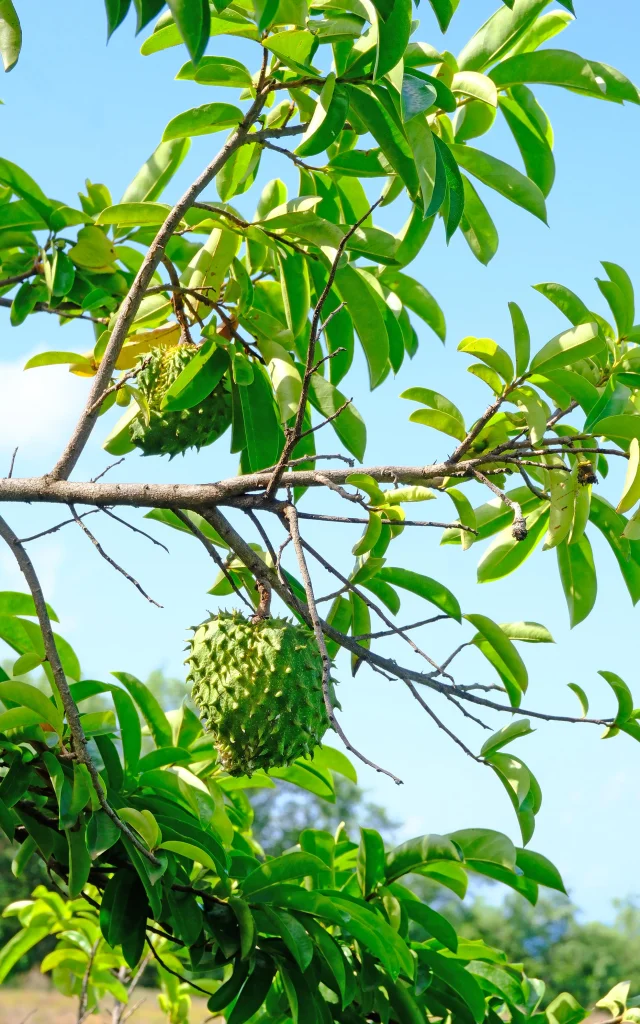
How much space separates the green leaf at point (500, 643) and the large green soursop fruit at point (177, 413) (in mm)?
684

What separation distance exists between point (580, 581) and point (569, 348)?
0.51 metres

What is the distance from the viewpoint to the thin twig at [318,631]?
3.45 feet

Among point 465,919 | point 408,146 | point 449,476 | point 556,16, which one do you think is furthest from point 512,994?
point 465,919

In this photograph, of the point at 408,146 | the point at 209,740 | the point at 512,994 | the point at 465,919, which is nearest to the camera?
the point at 408,146

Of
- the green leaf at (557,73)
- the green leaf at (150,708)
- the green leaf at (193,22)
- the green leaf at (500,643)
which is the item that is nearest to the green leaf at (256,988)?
the green leaf at (150,708)

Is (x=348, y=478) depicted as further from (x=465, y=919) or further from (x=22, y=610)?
(x=465, y=919)

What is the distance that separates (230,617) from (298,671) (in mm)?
171

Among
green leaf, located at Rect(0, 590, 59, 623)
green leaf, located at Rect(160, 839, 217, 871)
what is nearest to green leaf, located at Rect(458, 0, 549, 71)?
green leaf, located at Rect(0, 590, 59, 623)

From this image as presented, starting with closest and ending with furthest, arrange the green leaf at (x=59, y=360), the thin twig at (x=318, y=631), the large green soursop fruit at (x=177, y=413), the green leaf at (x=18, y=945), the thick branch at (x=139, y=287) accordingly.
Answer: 1. the thin twig at (x=318, y=631)
2. the thick branch at (x=139, y=287)
3. the large green soursop fruit at (x=177, y=413)
4. the green leaf at (x=59, y=360)
5. the green leaf at (x=18, y=945)

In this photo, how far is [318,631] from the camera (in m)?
1.15

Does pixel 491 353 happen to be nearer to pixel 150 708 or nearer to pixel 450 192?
pixel 450 192

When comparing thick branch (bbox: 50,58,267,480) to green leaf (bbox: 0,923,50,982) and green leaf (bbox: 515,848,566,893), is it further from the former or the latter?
green leaf (bbox: 0,923,50,982)

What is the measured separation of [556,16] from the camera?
1.65 meters

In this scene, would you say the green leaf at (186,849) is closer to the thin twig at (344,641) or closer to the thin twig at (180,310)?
the thin twig at (344,641)
